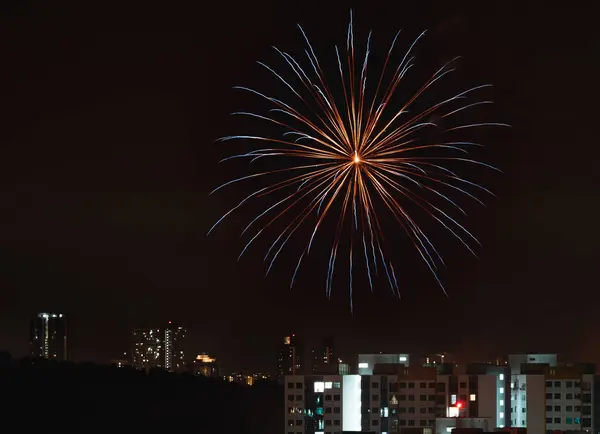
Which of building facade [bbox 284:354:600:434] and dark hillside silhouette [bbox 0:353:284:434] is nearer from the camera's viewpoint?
building facade [bbox 284:354:600:434]

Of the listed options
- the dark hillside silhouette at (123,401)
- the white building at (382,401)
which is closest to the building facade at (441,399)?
the white building at (382,401)

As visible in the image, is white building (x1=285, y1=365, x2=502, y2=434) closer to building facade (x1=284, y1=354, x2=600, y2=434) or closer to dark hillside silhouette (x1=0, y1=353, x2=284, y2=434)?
building facade (x1=284, y1=354, x2=600, y2=434)

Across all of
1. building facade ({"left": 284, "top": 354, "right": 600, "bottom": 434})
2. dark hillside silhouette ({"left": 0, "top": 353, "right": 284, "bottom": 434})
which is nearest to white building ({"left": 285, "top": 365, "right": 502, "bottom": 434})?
building facade ({"left": 284, "top": 354, "right": 600, "bottom": 434})

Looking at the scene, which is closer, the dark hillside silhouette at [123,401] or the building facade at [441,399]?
the building facade at [441,399]

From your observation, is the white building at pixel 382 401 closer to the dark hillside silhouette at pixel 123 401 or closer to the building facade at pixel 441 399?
the building facade at pixel 441 399

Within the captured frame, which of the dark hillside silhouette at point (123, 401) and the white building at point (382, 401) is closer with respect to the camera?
the white building at point (382, 401)

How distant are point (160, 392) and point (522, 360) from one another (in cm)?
1239

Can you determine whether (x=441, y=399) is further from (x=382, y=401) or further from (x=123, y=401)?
(x=123, y=401)

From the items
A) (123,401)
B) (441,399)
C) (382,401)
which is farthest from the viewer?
(123,401)

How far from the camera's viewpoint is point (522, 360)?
1433 inches

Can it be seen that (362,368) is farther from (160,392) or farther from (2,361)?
(2,361)

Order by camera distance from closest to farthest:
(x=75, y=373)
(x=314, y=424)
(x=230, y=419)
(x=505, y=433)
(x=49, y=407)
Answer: (x=505, y=433) → (x=314, y=424) → (x=49, y=407) → (x=75, y=373) → (x=230, y=419)

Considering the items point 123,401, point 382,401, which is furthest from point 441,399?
point 123,401

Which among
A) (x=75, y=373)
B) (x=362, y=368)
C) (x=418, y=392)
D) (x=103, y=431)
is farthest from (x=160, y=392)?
(x=418, y=392)
